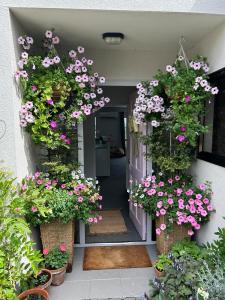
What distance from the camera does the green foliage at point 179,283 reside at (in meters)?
1.82

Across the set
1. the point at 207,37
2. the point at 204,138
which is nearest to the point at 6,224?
the point at 204,138

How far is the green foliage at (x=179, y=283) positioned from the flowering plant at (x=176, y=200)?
501 mm

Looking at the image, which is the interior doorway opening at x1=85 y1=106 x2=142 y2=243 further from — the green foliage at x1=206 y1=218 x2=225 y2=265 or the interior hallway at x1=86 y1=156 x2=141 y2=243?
the green foliage at x1=206 y1=218 x2=225 y2=265

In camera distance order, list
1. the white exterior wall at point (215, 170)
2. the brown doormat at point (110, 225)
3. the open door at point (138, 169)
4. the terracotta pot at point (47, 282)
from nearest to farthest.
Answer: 1. the terracotta pot at point (47, 282)
2. the white exterior wall at point (215, 170)
3. the open door at point (138, 169)
4. the brown doormat at point (110, 225)

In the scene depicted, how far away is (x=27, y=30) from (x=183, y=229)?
273 centimetres

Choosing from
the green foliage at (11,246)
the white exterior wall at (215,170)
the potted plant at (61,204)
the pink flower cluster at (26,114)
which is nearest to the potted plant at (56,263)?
the potted plant at (61,204)

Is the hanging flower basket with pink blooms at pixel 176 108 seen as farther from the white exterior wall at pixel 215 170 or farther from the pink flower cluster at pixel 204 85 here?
the white exterior wall at pixel 215 170

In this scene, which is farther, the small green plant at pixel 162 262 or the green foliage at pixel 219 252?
the small green plant at pixel 162 262

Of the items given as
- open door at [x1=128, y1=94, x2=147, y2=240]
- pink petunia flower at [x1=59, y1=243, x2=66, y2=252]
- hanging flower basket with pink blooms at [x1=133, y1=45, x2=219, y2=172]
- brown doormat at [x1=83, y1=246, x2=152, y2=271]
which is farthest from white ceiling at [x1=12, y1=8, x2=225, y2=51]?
brown doormat at [x1=83, y1=246, x2=152, y2=271]

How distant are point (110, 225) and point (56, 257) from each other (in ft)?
4.79

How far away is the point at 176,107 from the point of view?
7.82ft

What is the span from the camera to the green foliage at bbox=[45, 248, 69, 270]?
7.99 ft

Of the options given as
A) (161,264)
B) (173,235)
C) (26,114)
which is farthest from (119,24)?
(161,264)

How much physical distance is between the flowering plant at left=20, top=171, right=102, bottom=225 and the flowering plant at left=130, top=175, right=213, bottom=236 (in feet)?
1.91
